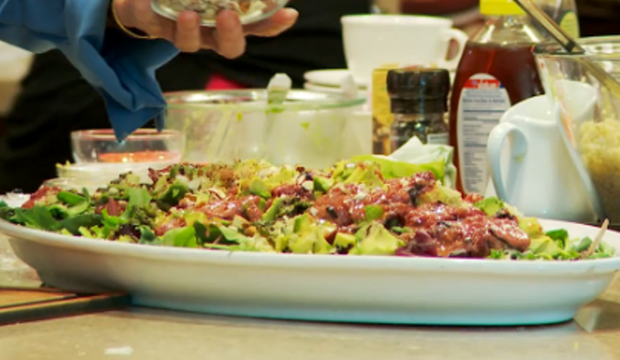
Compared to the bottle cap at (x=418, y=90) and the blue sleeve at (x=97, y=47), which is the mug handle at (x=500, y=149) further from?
the blue sleeve at (x=97, y=47)

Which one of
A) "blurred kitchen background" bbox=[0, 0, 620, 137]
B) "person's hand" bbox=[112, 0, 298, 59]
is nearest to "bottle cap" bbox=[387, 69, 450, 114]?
"person's hand" bbox=[112, 0, 298, 59]

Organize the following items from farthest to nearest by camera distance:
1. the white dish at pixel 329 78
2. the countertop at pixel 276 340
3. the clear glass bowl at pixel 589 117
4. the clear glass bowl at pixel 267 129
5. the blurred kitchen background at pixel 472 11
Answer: the blurred kitchen background at pixel 472 11 < the white dish at pixel 329 78 < the clear glass bowl at pixel 267 129 < the clear glass bowl at pixel 589 117 < the countertop at pixel 276 340

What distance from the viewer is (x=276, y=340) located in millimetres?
982

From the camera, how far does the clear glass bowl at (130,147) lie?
5.87 ft

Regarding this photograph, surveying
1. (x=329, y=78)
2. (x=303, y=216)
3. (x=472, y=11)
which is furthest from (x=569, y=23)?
(x=472, y=11)

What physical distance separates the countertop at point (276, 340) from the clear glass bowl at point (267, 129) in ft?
2.31

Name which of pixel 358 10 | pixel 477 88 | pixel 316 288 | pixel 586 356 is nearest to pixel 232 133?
pixel 477 88

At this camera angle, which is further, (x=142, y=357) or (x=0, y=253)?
(x=0, y=253)

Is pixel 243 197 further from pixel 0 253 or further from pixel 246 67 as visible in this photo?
pixel 246 67

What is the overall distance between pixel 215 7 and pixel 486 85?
0.52 meters

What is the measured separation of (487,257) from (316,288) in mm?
166

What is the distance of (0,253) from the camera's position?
1.36 meters

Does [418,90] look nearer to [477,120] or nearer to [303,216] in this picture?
[477,120]

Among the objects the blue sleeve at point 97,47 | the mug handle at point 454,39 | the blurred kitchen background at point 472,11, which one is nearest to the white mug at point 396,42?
the mug handle at point 454,39
